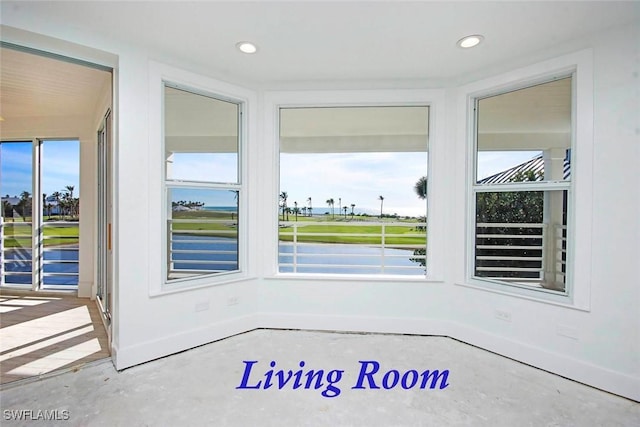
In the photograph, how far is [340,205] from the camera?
5355 millimetres

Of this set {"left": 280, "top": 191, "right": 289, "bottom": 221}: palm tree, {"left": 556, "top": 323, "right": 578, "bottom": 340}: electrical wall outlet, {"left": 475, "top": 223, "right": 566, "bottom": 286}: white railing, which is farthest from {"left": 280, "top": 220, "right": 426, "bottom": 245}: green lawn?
{"left": 556, "top": 323, "right": 578, "bottom": 340}: electrical wall outlet

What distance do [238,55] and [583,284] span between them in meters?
3.02

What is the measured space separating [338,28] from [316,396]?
7.69 ft

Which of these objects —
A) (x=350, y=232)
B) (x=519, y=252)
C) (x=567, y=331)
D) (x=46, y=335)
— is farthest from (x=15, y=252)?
(x=567, y=331)

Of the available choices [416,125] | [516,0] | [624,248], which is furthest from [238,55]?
[624,248]

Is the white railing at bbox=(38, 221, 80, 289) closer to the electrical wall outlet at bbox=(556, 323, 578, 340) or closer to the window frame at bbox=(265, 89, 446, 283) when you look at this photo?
the window frame at bbox=(265, 89, 446, 283)

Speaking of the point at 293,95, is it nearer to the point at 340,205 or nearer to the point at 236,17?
the point at 236,17

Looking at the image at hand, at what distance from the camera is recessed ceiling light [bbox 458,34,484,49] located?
2.18 metres

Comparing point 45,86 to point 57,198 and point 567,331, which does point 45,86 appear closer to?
point 57,198

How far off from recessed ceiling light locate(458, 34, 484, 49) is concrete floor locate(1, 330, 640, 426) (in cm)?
234

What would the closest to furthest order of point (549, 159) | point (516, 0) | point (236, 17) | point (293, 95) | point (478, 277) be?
point (516, 0) → point (236, 17) → point (549, 159) → point (478, 277) → point (293, 95)

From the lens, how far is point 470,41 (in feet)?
7.34

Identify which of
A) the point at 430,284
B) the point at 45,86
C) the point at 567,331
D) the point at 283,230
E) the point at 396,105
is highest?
the point at 45,86

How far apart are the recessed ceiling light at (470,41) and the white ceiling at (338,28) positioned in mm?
49
